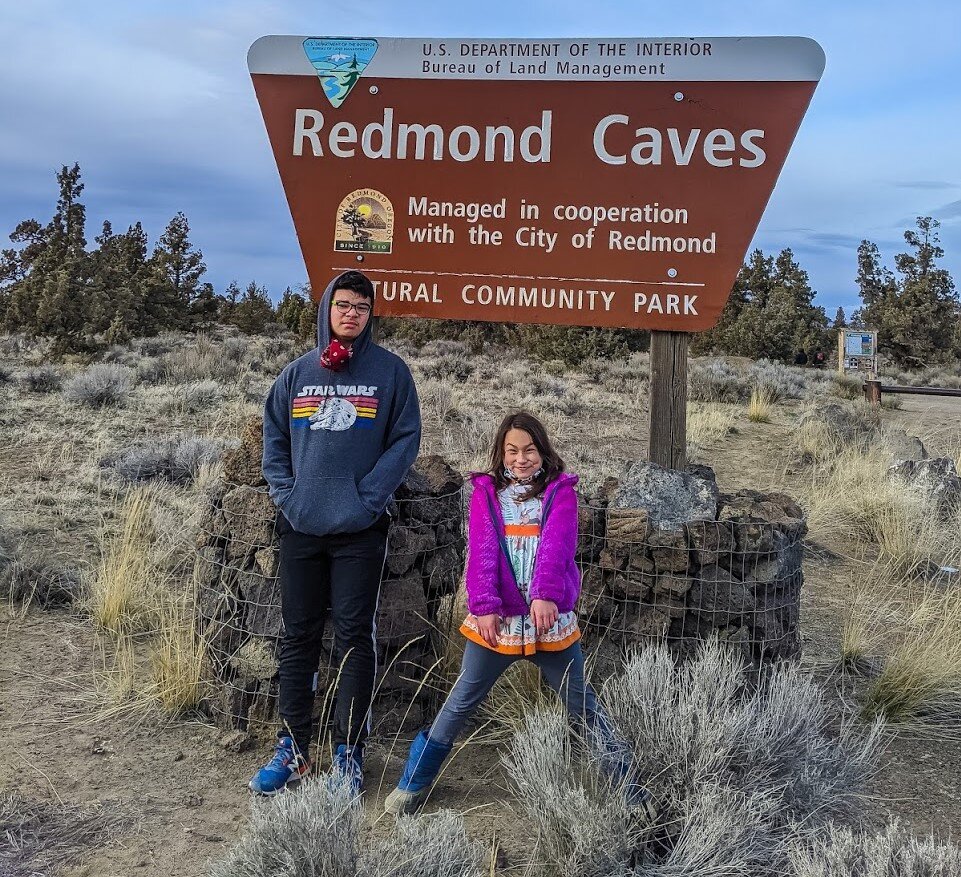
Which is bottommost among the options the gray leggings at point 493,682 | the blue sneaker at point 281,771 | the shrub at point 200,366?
the blue sneaker at point 281,771

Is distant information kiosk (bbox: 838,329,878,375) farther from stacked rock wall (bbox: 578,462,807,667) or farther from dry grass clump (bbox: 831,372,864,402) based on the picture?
stacked rock wall (bbox: 578,462,807,667)

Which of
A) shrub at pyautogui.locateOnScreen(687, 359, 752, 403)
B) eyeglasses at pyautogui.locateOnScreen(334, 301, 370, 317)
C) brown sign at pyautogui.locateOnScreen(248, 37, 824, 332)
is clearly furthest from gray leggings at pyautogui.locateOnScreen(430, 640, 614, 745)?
shrub at pyautogui.locateOnScreen(687, 359, 752, 403)

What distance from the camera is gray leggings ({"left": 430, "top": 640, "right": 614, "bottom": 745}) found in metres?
3.20

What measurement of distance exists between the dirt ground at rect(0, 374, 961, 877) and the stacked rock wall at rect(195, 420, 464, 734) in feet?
0.77

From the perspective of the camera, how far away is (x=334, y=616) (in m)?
3.46

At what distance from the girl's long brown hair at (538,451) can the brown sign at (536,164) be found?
1.35m

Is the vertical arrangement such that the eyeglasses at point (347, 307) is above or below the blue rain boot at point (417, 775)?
above

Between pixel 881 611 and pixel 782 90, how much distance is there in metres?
3.06

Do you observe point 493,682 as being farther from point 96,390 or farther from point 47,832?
point 96,390

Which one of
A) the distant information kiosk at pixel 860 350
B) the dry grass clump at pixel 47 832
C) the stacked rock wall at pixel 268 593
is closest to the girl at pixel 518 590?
the stacked rock wall at pixel 268 593

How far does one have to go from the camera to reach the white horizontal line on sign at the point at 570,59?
4348 mm

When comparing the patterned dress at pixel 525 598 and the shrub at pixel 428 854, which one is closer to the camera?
the shrub at pixel 428 854

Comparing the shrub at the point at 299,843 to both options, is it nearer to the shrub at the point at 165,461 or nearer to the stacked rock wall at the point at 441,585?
the stacked rock wall at the point at 441,585

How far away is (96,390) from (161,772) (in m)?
9.86
